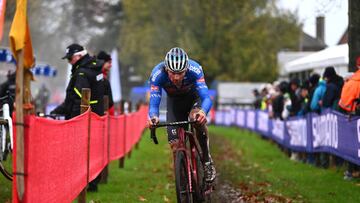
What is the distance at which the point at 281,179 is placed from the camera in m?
15.2

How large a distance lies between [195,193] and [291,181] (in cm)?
526

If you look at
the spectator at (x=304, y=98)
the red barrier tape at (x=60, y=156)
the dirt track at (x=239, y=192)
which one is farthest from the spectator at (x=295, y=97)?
the red barrier tape at (x=60, y=156)

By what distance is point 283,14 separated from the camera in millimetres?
73750

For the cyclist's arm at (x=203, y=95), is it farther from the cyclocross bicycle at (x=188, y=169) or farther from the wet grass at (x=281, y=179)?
the wet grass at (x=281, y=179)

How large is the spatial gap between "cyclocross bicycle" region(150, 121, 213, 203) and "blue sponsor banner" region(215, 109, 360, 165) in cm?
352

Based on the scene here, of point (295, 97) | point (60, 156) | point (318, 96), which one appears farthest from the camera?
point (295, 97)

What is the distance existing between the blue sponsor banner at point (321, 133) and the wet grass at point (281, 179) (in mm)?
433

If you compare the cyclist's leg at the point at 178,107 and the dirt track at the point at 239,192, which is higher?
the cyclist's leg at the point at 178,107

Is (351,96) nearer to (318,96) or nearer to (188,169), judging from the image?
(318,96)

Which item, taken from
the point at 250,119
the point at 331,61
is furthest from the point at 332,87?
the point at 250,119

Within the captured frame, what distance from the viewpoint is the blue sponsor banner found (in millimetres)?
13461

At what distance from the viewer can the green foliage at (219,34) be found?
65625mm

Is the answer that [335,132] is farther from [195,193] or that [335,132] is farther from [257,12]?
[257,12]

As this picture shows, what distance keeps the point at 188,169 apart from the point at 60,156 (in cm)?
170
